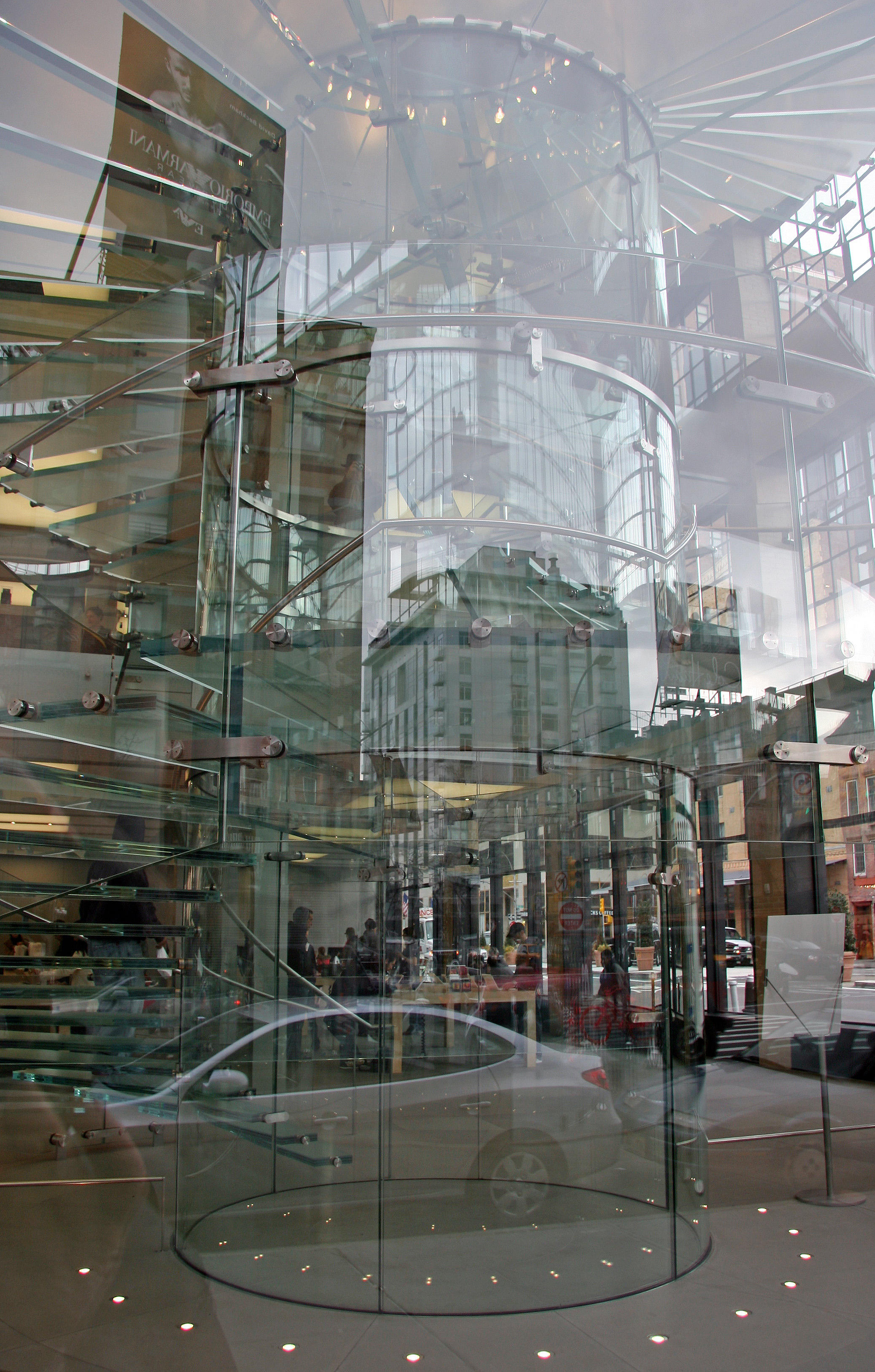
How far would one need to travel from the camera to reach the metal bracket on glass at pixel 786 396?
19.7 feet

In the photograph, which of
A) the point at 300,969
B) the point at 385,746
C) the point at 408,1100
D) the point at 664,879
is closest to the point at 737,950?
the point at 664,879

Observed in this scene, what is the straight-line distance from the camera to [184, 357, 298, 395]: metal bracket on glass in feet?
12.9

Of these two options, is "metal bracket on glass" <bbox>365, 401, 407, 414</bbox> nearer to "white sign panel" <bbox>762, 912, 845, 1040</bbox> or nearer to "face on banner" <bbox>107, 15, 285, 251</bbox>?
"face on banner" <bbox>107, 15, 285, 251</bbox>

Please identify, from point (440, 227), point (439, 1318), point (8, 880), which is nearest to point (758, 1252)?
point (439, 1318)

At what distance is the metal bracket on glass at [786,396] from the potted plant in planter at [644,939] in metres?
3.66

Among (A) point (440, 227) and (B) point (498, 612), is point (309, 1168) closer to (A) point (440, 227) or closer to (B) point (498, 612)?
(B) point (498, 612)

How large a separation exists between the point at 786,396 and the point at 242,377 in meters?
4.00

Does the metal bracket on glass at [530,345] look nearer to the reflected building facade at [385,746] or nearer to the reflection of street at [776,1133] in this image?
the reflected building facade at [385,746]

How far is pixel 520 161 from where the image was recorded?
5648mm

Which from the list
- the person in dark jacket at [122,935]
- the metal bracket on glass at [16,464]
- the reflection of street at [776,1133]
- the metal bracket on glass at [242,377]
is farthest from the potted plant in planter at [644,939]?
the metal bracket on glass at [16,464]

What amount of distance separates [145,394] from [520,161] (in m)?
3.06

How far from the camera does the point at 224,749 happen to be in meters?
3.65

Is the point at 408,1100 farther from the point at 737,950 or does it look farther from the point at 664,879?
the point at 737,950

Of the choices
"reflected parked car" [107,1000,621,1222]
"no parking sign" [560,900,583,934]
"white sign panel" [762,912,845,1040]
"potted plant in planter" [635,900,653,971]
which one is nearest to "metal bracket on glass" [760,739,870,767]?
"potted plant in planter" [635,900,653,971]
